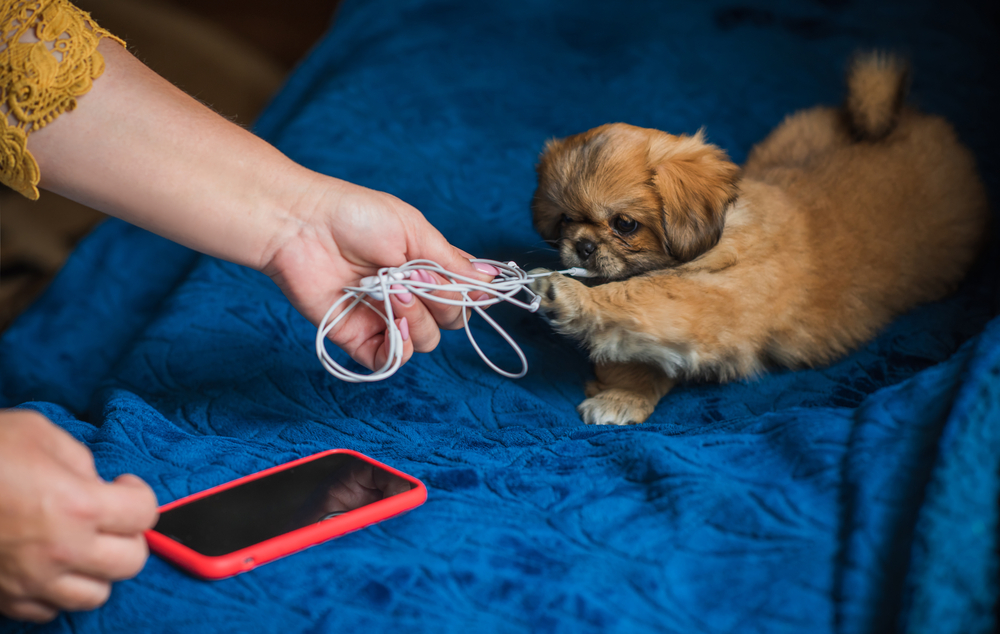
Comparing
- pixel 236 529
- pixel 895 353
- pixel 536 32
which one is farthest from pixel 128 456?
pixel 536 32

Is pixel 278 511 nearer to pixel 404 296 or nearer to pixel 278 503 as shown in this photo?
pixel 278 503

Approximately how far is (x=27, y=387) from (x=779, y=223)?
191 centimetres

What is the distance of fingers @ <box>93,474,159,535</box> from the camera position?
29.0 inches

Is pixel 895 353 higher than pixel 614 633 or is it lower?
higher

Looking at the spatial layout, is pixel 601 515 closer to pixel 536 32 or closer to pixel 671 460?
pixel 671 460

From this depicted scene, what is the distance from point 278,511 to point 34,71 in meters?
0.81

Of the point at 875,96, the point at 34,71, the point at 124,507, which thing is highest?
the point at 875,96

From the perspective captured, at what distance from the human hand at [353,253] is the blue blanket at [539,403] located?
8.0 inches

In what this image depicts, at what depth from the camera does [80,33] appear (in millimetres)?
1132

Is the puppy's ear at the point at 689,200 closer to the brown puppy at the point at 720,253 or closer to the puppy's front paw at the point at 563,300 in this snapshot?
the brown puppy at the point at 720,253

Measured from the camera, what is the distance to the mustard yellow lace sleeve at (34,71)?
1.07 m

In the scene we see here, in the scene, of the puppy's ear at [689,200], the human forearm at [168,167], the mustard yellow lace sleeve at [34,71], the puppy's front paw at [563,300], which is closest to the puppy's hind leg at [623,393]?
the puppy's front paw at [563,300]

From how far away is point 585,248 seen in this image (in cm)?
151

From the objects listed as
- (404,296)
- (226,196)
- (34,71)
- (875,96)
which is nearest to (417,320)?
(404,296)
